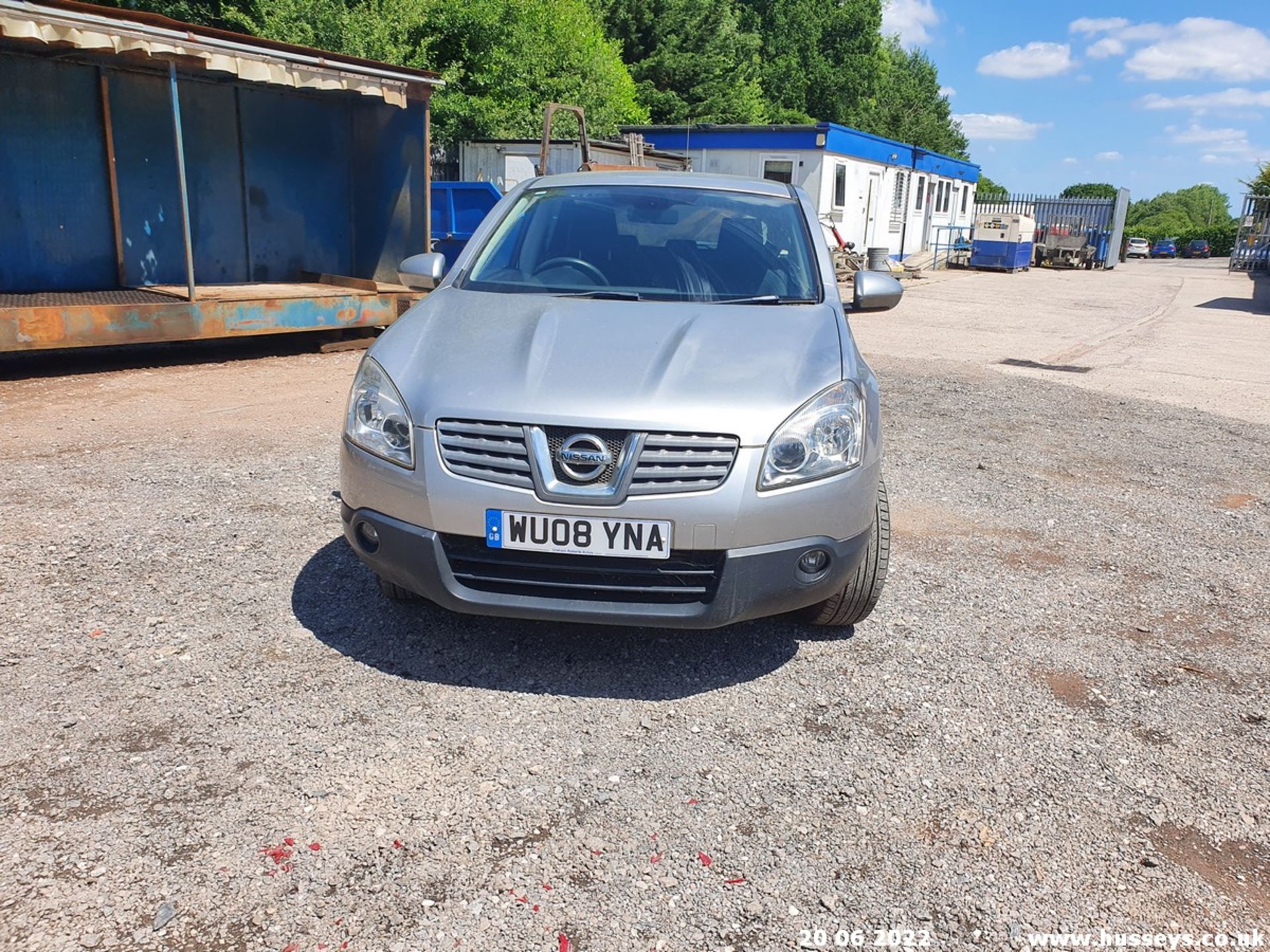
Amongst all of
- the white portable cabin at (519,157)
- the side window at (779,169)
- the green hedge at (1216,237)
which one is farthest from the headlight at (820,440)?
the green hedge at (1216,237)

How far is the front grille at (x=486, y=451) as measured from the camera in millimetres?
2885

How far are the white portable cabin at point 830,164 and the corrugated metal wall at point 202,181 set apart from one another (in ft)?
41.0

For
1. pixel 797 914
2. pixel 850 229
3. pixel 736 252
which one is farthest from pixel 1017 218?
pixel 797 914

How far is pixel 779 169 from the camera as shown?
24.4 meters

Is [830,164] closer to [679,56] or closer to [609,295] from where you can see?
[679,56]

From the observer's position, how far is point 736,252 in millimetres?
4113

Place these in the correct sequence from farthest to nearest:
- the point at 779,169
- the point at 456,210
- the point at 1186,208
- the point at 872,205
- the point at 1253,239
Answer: the point at 1186,208 → the point at 1253,239 → the point at 872,205 → the point at 779,169 → the point at 456,210

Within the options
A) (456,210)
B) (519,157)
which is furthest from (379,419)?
(519,157)

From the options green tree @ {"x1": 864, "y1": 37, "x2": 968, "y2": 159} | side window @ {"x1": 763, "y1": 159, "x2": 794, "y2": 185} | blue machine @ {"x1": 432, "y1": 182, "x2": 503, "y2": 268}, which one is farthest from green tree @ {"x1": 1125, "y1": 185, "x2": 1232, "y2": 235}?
blue machine @ {"x1": 432, "y1": 182, "x2": 503, "y2": 268}

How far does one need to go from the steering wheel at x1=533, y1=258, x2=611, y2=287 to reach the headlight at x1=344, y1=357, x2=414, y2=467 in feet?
3.33

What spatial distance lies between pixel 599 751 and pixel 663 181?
2799 mm

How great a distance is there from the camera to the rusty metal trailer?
774cm

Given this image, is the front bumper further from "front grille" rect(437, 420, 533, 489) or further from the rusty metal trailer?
the rusty metal trailer
